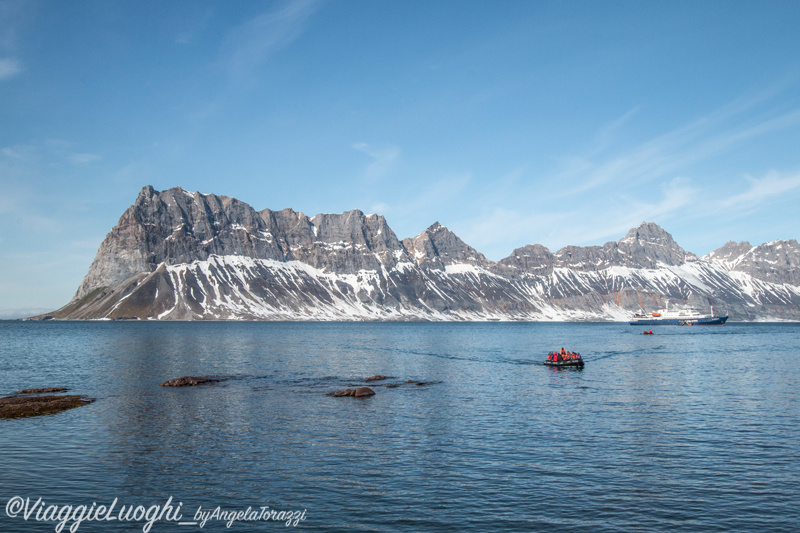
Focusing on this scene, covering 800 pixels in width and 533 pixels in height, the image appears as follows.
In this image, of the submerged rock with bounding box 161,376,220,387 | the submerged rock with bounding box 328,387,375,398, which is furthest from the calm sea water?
the submerged rock with bounding box 161,376,220,387

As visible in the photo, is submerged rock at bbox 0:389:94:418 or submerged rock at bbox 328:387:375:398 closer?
submerged rock at bbox 0:389:94:418

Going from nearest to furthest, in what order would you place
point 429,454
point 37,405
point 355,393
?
point 429,454
point 37,405
point 355,393

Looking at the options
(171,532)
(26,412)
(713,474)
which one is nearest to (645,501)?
(713,474)

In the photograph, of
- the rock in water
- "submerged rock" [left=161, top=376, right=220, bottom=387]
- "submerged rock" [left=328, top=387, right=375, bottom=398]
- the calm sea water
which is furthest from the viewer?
"submerged rock" [left=161, top=376, right=220, bottom=387]

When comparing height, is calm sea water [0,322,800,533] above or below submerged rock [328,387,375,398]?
below

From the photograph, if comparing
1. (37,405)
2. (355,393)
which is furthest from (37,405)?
(355,393)

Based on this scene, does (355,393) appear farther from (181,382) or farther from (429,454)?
(429,454)

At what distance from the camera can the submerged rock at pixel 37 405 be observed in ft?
148

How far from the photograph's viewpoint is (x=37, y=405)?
4681cm

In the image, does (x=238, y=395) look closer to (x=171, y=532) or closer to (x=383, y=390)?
(x=383, y=390)

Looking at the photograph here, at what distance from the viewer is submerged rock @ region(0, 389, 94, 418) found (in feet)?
148

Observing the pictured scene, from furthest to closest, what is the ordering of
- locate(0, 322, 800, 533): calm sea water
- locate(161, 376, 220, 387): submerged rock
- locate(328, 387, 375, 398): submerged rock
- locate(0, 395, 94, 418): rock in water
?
1. locate(161, 376, 220, 387): submerged rock
2. locate(328, 387, 375, 398): submerged rock
3. locate(0, 395, 94, 418): rock in water
4. locate(0, 322, 800, 533): calm sea water

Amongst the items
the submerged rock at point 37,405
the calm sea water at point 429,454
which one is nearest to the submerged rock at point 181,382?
the calm sea water at point 429,454

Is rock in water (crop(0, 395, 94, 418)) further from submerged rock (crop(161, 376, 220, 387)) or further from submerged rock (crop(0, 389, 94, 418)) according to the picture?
submerged rock (crop(161, 376, 220, 387))
